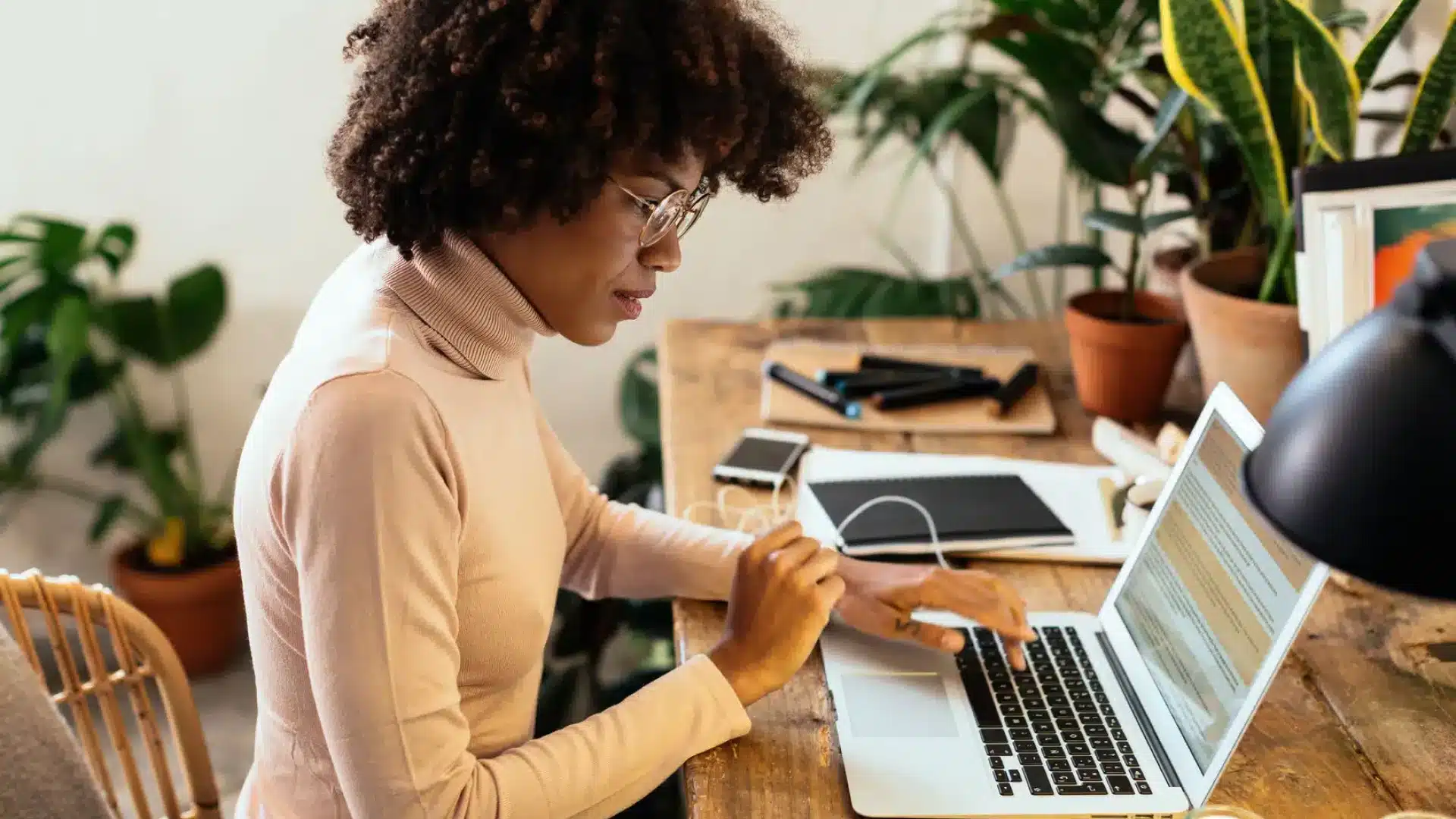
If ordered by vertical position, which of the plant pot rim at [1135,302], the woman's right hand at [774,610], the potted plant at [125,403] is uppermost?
the plant pot rim at [1135,302]

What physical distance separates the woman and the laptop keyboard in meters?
0.03

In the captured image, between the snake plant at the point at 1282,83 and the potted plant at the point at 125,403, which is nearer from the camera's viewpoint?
the snake plant at the point at 1282,83

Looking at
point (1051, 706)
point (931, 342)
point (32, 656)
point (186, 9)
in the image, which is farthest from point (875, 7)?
point (32, 656)

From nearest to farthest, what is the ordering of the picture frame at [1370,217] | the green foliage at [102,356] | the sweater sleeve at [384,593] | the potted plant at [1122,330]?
the sweater sleeve at [384,593], the picture frame at [1370,217], the potted plant at [1122,330], the green foliage at [102,356]

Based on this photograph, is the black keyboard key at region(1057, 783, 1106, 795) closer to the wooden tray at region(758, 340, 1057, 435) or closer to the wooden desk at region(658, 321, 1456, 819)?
the wooden desk at region(658, 321, 1456, 819)

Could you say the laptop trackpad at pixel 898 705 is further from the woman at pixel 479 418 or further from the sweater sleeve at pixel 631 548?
the sweater sleeve at pixel 631 548

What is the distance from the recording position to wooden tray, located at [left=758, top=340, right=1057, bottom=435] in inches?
57.5

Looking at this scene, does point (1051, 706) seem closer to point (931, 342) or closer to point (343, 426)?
point (343, 426)

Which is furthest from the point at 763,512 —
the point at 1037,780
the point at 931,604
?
the point at 1037,780

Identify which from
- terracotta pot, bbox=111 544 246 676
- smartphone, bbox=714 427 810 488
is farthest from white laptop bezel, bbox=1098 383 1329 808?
terracotta pot, bbox=111 544 246 676

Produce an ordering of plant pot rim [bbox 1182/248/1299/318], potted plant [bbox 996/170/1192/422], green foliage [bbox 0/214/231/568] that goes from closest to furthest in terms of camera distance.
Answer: plant pot rim [bbox 1182/248/1299/318] → potted plant [bbox 996/170/1192/422] → green foliage [bbox 0/214/231/568]

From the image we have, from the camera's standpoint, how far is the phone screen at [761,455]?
131 cm

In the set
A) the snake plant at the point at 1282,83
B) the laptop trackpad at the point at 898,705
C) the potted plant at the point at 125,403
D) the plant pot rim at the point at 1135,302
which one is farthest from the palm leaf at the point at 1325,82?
the potted plant at the point at 125,403

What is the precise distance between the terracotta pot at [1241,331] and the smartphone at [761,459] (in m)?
0.42
